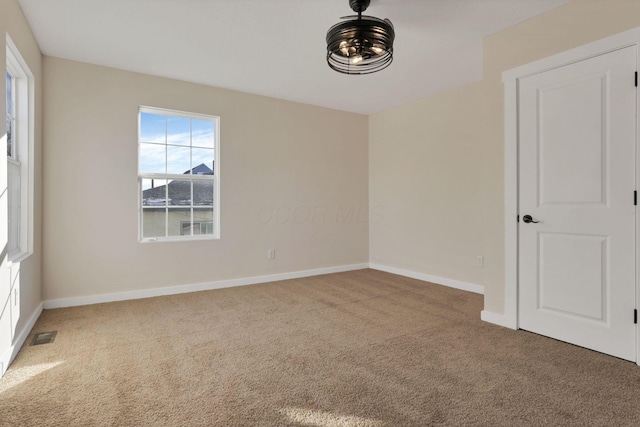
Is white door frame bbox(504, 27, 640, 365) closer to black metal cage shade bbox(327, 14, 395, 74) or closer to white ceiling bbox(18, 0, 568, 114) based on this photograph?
white ceiling bbox(18, 0, 568, 114)

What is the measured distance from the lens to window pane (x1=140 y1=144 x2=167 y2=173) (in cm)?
420

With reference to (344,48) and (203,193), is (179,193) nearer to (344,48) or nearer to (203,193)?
(203,193)

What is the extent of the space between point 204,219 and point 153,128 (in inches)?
49.6

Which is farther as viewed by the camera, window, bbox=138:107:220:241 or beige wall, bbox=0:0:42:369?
window, bbox=138:107:220:241

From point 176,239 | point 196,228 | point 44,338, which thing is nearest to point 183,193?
point 196,228

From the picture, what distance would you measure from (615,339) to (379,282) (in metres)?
2.71

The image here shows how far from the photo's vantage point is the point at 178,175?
4402 mm

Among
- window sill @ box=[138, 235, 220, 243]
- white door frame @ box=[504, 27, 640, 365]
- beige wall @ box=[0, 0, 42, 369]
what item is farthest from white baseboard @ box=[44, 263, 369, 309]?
white door frame @ box=[504, 27, 640, 365]

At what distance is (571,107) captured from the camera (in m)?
2.70

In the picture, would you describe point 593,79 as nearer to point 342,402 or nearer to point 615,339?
point 615,339


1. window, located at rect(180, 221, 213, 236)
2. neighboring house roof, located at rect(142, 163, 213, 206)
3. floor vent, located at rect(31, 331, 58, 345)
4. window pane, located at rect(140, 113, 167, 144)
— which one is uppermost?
window pane, located at rect(140, 113, 167, 144)

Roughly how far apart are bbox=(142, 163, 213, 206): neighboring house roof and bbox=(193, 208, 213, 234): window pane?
0.09m

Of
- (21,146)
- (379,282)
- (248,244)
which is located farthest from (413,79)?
(21,146)

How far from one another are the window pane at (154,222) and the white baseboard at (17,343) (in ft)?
4.18
